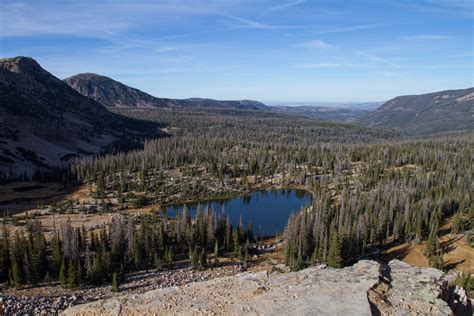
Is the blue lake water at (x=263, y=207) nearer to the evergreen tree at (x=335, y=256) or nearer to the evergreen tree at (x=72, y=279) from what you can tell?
the evergreen tree at (x=335, y=256)

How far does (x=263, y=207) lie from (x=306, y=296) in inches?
4595

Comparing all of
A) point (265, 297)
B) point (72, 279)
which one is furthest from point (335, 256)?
point (265, 297)

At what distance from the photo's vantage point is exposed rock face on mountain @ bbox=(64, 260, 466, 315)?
18.8 meters

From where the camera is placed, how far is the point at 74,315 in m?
22.3

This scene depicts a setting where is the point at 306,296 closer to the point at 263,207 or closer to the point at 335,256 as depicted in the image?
the point at 335,256

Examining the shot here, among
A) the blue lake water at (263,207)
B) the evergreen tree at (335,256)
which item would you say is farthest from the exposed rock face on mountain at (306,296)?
the blue lake water at (263,207)

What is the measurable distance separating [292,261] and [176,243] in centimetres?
2532

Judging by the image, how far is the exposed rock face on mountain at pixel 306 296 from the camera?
18.8 m

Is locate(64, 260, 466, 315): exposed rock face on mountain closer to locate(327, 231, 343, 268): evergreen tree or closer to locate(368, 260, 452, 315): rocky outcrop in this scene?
locate(368, 260, 452, 315): rocky outcrop

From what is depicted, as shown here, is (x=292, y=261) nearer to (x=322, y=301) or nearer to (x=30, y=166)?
(x=322, y=301)

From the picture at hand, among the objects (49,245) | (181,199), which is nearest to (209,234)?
(49,245)

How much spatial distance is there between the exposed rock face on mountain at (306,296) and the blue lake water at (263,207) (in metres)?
82.8

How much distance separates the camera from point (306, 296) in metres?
19.7

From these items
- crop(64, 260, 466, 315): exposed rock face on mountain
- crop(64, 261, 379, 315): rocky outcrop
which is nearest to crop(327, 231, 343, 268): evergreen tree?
crop(64, 260, 466, 315): exposed rock face on mountain
